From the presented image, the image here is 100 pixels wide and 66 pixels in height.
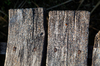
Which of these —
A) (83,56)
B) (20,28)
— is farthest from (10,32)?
(83,56)

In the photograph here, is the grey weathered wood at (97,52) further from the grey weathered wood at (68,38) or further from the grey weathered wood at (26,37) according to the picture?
the grey weathered wood at (26,37)

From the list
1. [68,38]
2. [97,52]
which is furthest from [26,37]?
[97,52]

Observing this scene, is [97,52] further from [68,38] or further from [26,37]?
[26,37]

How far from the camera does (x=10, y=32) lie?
1.51 m

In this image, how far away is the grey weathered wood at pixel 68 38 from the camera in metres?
1.40

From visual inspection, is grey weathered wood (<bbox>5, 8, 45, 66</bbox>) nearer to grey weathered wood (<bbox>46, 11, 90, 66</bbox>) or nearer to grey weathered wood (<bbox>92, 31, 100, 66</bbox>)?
grey weathered wood (<bbox>46, 11, 90, 66</bbox>)

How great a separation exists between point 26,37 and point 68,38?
0.55 m

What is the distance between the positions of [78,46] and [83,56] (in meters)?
0.14

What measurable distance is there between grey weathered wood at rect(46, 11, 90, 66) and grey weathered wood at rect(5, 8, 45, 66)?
144 mm

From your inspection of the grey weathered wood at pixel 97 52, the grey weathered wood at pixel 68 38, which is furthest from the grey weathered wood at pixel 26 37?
the grey weathered wood at pixel 97 52

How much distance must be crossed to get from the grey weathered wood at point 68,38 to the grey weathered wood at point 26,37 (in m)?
0.14

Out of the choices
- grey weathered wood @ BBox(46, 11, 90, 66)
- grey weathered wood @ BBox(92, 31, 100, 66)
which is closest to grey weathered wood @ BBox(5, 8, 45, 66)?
grey weathered wood @ BBox(46, 11, 90, 66)

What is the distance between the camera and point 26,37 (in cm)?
148

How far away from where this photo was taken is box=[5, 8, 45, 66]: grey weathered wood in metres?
1.46
